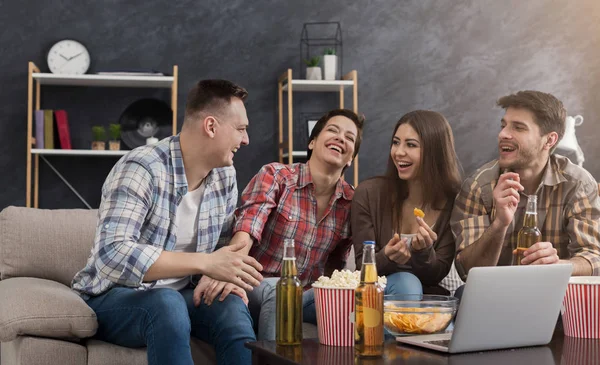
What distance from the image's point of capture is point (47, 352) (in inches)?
88.8

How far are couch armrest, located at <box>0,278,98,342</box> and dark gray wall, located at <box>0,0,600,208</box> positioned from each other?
2.49 metres

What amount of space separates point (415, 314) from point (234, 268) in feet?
1.79

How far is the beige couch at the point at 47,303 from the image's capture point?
2242 mm

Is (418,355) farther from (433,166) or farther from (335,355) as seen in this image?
(433,166)

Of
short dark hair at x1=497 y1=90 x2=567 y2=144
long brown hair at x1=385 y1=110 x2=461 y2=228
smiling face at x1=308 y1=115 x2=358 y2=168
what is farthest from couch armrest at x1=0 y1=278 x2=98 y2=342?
short dark hair at x1=497 y1=90 x2=567 y2=144

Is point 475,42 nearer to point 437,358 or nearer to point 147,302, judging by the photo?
point 147,302

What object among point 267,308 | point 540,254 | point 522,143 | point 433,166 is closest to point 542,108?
point 522,143

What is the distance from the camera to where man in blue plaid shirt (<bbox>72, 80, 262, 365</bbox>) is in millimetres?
2094

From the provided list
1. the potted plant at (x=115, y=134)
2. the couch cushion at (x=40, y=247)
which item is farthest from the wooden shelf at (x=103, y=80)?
the couch cushion at (x=40, y=247)

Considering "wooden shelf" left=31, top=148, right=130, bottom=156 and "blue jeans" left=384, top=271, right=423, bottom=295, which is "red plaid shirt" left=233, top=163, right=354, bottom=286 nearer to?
"blue jeans" left=384, top=271, right=423, bottom=295

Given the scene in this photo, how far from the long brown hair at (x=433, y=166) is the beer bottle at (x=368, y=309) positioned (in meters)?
1.17

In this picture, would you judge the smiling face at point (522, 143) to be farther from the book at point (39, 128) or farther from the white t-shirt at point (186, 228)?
the book at point (39, 128)

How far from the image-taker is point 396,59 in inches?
200

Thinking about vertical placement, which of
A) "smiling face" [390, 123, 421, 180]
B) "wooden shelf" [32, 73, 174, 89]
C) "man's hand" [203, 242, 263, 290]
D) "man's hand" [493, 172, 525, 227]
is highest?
"wooden shelf" [32, 73, 174, 89]
